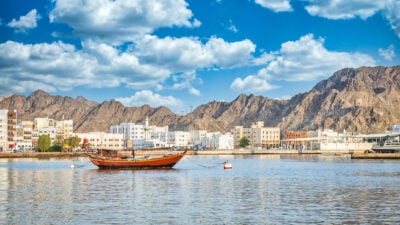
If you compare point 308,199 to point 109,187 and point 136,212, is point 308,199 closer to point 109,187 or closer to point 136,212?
point 136,212

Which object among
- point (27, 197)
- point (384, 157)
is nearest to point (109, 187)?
point (27, 197)

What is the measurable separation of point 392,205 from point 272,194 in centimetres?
1202

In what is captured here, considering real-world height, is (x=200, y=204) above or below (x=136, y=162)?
below

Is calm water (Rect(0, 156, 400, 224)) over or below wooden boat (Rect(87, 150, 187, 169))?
below

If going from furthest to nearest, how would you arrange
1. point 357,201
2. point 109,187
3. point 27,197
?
point 109,187
point 27,197
point 357,201

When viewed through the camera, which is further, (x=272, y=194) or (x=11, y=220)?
(x=272, y=194)

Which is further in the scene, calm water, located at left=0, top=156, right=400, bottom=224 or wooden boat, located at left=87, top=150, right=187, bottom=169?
wooden boat, located at left=87, top=150, right=187, bottom=169

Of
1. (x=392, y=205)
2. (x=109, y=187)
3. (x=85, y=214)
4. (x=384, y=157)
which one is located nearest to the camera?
(x=85, y=214)

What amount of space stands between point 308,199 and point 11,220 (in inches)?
937

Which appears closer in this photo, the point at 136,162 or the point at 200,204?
the point at 200,204

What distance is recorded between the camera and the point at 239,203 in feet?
146

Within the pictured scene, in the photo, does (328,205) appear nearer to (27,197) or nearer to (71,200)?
(71,200)

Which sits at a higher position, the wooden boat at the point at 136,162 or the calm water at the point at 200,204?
the wooden boat at the point at 136,162

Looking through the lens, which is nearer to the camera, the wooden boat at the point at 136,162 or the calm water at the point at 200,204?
the calm water at the point at 200,204
